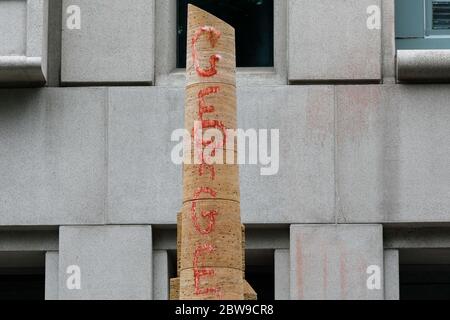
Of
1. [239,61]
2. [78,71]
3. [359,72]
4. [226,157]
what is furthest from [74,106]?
[226,157]

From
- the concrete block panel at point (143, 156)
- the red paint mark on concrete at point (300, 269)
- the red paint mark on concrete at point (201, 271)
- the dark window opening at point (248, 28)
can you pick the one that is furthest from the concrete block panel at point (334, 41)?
the red paint mark on concrete at point (201, 271)

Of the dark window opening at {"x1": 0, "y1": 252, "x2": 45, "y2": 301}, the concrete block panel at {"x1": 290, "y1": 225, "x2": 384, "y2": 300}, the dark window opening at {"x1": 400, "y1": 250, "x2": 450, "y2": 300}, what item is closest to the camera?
the concrete block panel at {"x1": 290, "y1": 225, "x2": 384, "y2": 300}

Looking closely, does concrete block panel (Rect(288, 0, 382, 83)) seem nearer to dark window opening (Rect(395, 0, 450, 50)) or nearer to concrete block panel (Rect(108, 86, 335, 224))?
concrete block panel (Rect(108, 86, 335, 224))

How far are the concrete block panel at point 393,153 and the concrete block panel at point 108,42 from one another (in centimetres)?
281

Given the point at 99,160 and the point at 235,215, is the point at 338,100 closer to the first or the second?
the point at 99,160

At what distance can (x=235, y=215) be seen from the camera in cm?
1249

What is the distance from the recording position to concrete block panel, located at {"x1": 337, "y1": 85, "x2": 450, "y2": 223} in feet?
66.2

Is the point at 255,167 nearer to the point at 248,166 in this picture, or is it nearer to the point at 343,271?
the point at 248,166

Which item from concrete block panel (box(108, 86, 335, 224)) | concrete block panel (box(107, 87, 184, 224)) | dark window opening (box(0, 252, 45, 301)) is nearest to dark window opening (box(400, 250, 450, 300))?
concrete block panel (box(108, 86, 335, 224))

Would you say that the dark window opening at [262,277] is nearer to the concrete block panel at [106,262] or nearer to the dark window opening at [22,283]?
the concrete block panel at [106,262]

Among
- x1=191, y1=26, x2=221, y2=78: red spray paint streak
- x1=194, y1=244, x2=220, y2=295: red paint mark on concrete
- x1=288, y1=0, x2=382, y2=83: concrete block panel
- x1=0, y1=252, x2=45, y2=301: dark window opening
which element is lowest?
x1=0, y1=252, x2=45, y2=301: dark window opening

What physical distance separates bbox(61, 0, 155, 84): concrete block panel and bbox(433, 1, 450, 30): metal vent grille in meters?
3.99
